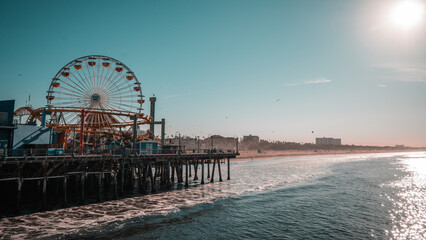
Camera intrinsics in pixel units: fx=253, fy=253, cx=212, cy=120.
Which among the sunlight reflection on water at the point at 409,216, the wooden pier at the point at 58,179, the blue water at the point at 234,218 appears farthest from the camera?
the wooden pier at the point at 58,179

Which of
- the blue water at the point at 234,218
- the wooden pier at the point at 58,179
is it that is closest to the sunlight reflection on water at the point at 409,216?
the blue water at the point at 234,218

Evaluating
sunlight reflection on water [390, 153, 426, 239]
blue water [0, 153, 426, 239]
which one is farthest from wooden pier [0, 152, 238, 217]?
sunlight reflection on water [390, 153, 426, 239]

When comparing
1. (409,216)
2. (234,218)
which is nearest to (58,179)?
(234,218)

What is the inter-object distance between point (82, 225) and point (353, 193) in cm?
3703

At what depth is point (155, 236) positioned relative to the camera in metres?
19.5

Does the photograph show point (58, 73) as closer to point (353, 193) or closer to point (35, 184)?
point (35, 184)

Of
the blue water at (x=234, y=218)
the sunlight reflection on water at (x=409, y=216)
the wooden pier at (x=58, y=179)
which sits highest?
the wooden pier at (x=58, y=179)

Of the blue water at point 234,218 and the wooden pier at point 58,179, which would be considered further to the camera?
the wooden pier at point 58,179

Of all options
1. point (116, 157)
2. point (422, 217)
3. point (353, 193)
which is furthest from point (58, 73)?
point (422, 217)

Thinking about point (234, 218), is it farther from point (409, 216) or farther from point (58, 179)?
point (58, 179)

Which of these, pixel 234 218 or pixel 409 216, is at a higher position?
pixel 234 218

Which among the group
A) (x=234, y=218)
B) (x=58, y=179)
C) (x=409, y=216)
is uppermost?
(x=58, y=179)

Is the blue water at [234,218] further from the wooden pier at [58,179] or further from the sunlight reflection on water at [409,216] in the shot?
the wooden pier at [58,179]

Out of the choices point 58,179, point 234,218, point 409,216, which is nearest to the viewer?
point 234,218
